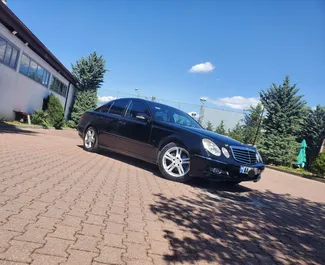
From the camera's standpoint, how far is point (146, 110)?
285 inches

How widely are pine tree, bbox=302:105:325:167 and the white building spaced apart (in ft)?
70.6

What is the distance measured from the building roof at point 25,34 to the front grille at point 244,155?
958 cm

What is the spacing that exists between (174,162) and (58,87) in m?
19.8

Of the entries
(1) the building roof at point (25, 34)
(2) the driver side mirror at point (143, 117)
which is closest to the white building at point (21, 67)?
→ (1) the building roof at point (25, 34)

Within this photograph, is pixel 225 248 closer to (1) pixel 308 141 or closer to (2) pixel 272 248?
(2) pixel 272 248

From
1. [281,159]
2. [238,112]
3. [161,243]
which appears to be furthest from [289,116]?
[161,243]

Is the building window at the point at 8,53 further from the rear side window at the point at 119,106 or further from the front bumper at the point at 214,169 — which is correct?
the front bumper at the point at 214,169

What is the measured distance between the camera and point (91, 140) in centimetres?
845

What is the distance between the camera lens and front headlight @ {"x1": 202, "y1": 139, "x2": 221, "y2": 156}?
5.79 m

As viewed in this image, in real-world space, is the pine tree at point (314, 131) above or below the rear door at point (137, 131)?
above

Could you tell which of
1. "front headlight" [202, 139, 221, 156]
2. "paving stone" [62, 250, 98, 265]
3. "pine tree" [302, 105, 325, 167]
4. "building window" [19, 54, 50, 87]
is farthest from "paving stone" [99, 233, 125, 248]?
"pine tree" [302, 105, 325, 167]

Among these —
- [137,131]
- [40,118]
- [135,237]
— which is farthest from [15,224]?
[40,118]

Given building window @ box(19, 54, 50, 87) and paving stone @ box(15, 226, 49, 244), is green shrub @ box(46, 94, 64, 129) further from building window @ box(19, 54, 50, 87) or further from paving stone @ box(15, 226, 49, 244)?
paving stone @ box(15, 226, 49, 244)

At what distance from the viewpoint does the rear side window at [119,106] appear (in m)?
7.80
